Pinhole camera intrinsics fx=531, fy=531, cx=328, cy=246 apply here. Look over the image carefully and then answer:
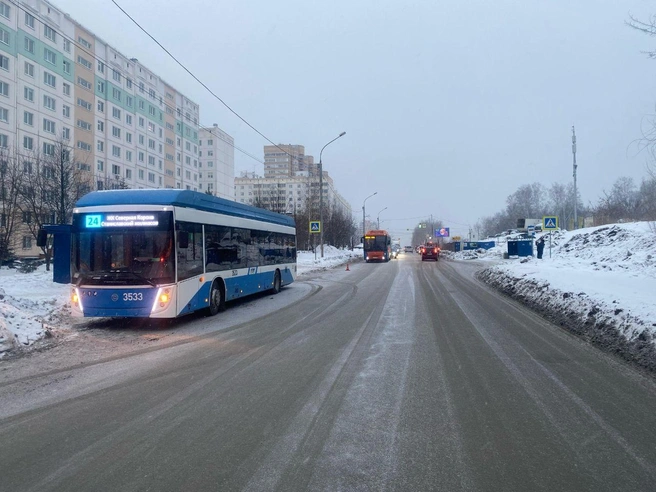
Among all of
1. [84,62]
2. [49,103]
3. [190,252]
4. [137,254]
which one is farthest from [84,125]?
[137,254]

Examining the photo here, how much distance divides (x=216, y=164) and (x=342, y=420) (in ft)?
279

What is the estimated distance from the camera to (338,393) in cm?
630

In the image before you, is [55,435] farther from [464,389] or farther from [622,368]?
[622,368]

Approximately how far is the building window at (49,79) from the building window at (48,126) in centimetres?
336

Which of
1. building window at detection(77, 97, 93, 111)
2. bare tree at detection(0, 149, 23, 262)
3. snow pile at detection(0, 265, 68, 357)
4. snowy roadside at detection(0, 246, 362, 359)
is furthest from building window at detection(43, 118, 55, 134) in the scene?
snowy roadside at detection(0, 246, 362, 359)

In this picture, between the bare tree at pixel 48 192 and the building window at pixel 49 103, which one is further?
the building window at pixel 49 103

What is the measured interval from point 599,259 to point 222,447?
29.4 m

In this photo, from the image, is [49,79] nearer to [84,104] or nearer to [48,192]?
[84,104]

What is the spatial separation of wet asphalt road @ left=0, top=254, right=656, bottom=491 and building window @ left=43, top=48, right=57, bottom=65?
160ft

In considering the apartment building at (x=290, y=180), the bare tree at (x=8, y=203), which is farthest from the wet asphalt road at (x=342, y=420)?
the apartment building at (x=290, y=180)

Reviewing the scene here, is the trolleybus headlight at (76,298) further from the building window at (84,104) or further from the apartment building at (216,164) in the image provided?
the apartment building at (216,164)

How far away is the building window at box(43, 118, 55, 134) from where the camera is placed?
48175mm

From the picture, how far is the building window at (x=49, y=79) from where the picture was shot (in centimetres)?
4816

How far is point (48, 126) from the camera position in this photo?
1921 inches
